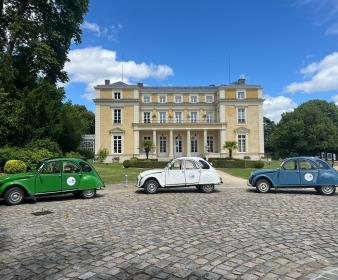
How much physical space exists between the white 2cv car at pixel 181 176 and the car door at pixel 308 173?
134 inches

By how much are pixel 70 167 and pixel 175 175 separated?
14.0 feet

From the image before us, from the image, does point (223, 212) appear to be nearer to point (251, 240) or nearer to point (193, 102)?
point (251, 240)

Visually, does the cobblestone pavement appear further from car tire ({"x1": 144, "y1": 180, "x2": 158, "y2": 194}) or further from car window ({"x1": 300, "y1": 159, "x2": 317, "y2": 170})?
car window ({"x1": 300, "y1": 159, "x2": 317, "y2": 170})

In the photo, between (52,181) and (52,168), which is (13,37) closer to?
(52,168)

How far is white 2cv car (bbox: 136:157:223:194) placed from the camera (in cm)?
1027

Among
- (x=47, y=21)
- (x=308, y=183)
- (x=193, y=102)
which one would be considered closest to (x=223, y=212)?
(x=308, y=183)

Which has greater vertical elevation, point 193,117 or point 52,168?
point 193,117

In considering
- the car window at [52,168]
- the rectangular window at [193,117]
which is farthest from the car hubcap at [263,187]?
the rectangular window at [193,117]

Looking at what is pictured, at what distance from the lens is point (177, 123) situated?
37.7m

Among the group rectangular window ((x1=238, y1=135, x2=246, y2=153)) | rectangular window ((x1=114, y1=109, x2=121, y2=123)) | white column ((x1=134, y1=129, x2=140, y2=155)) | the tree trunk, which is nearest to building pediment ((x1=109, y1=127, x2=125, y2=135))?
rectangular window ((x1=114, y1=109, x2=121, y2=123))

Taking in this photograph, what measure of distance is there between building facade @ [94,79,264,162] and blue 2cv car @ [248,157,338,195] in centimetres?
2678

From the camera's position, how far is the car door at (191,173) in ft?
34.2

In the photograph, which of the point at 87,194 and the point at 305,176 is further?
the point at 305,176

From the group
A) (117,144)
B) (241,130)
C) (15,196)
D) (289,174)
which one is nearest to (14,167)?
(15,196)
